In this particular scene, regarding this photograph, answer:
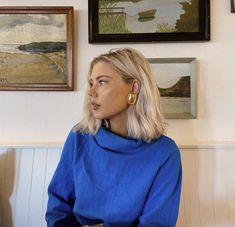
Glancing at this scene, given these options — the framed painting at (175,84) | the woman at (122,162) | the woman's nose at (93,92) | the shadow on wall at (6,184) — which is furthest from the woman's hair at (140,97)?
the shadow on wall at (6,184)

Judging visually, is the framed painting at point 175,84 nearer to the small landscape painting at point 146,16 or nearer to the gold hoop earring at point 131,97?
the small landscape painting at point 146,16

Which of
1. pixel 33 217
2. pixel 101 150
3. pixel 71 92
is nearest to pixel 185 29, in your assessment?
pixel 71 92

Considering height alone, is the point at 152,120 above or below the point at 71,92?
below

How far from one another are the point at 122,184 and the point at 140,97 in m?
0.32

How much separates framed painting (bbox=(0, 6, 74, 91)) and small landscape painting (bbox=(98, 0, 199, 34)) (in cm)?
23

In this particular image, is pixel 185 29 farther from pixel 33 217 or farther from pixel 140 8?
pixel 33 217

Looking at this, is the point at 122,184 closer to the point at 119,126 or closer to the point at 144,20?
the point at 119,126

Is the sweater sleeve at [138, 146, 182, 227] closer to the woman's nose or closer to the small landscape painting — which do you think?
the woman's nose

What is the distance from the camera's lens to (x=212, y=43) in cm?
146

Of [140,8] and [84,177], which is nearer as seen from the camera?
[84,177]

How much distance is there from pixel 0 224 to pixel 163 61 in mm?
1130

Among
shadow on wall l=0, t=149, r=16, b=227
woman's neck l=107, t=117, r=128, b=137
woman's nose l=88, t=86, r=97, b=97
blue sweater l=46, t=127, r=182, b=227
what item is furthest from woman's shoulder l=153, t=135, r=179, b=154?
shadow on wall l=0, t=149, r=16, b=227

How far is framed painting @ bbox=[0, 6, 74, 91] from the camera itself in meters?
1.46

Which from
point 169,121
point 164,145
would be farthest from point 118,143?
point 169,121
